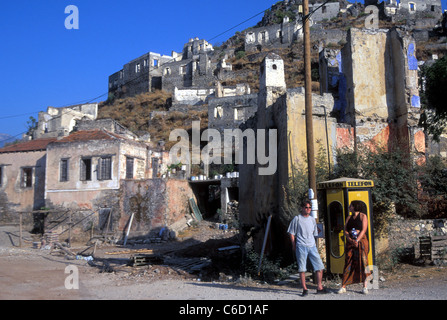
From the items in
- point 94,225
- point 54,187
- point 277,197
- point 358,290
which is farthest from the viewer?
point 54,187

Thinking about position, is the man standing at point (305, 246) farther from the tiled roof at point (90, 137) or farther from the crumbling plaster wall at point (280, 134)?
the tiled roof at point (90, 137)

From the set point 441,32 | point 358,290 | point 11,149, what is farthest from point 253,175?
point 441,32

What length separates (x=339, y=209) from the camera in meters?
9.21

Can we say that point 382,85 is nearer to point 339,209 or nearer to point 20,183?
point 339,209

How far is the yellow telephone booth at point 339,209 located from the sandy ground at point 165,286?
670 millimetres

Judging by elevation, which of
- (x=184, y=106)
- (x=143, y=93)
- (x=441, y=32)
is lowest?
(x=184, y=106)

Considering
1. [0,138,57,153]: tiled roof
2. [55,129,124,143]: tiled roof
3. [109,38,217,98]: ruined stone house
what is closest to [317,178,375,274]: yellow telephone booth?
[55,129,124,143]: tiled roof

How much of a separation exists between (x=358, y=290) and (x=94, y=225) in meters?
20.0

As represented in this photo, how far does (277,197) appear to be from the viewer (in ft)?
43.2

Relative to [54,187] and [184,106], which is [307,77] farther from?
[184,106]

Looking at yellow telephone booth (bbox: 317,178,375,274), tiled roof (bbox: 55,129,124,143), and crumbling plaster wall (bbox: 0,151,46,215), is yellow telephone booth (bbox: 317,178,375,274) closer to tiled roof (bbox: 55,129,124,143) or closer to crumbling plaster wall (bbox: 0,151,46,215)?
tiled roof (bbox: 55,129,124,143)

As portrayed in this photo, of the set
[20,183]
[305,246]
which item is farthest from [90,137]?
[305,246]

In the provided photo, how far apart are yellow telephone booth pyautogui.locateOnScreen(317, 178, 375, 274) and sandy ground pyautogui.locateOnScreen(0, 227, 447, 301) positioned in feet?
2.20
